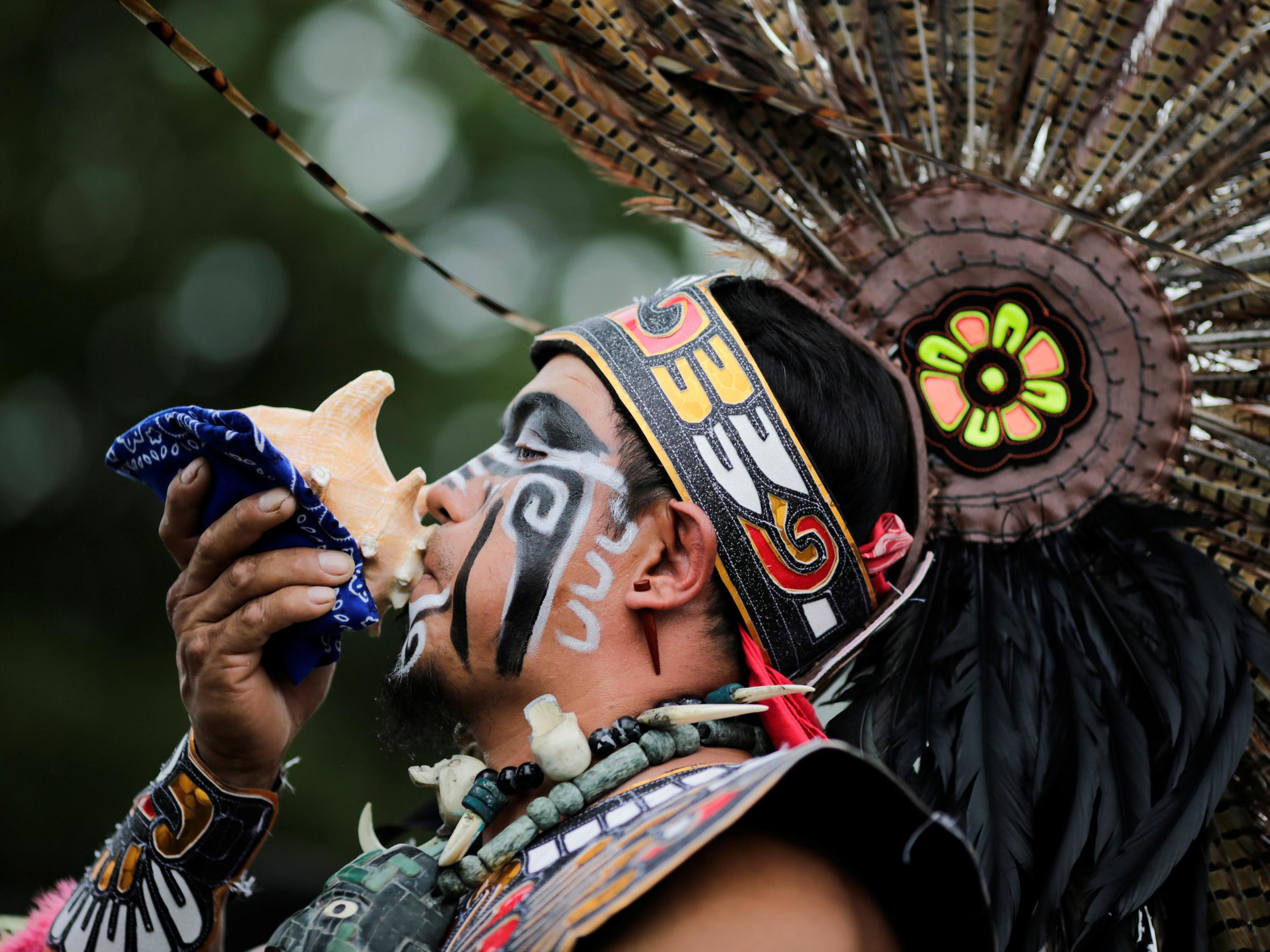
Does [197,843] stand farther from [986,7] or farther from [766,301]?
[986,7]

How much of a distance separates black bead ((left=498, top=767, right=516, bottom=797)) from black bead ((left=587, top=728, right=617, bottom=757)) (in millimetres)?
168

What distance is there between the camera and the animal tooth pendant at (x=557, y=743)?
2.08m

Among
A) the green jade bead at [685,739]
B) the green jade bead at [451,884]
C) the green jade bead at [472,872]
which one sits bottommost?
the green jade bead at [451,884]

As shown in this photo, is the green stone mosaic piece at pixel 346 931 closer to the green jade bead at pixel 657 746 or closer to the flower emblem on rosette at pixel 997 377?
the green jade bead at pixel 657 746

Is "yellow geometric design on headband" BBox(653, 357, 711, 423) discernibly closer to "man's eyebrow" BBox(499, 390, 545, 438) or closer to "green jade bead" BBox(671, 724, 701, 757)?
"man's eyebrow" BBox(499, 390, 545, 438)

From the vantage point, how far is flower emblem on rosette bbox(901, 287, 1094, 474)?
2.78m

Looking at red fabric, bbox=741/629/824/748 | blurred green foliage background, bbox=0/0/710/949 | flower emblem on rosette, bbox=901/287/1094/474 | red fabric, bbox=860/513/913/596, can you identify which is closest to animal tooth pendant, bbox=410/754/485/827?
red fabric, bbox=741/629/824/748

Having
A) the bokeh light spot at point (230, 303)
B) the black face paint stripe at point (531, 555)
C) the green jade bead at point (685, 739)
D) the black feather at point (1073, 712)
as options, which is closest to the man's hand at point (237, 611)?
the black face paint stripe at point (531, 555)

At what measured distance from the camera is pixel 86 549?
696cm

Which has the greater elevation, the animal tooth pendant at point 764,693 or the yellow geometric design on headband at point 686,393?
the yellow geometric design on headband at point 686,393

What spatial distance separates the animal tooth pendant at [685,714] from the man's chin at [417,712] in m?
0.42

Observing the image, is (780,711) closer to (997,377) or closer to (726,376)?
(726,376)

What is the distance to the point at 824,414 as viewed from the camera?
2.49 meters

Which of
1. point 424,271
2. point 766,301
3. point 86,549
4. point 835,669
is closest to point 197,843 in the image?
point 835,669
